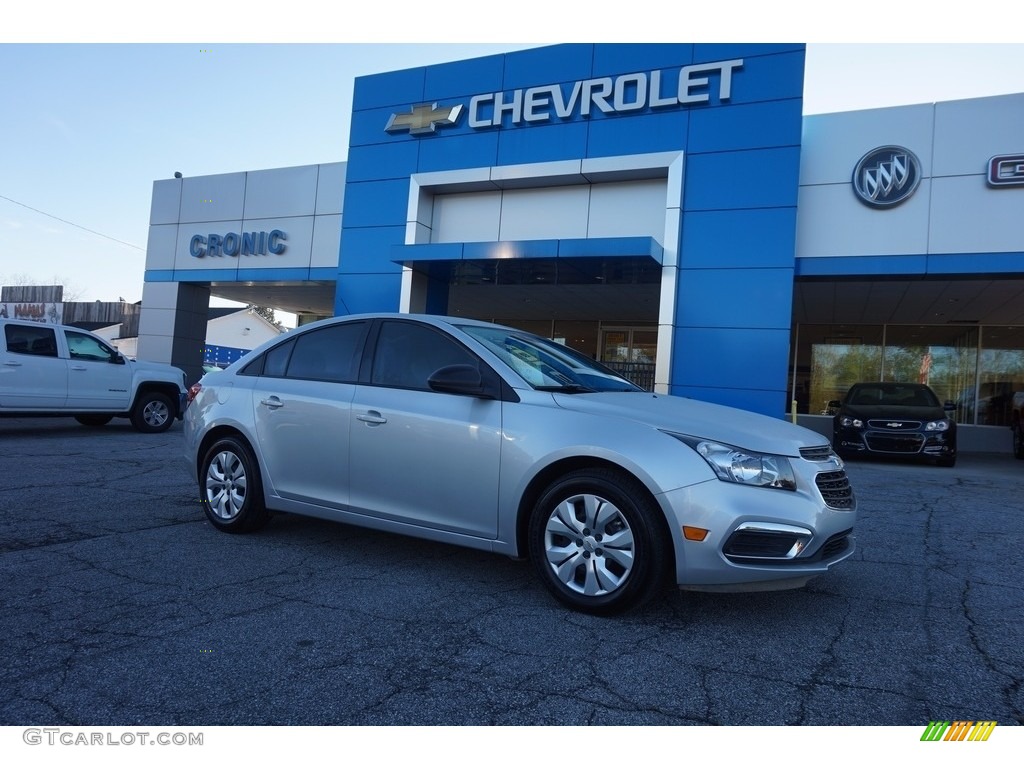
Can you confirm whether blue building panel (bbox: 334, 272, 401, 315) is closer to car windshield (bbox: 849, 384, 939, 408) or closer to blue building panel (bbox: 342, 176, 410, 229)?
blue building panel (bbox: 342, 176, 410, 229)

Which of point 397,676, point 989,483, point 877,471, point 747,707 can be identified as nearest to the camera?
point 747,707

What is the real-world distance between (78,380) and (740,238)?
437 inches

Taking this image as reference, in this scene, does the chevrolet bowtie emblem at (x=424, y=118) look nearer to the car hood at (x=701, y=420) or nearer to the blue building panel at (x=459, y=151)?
the blue building panel at (x=459, y=151)

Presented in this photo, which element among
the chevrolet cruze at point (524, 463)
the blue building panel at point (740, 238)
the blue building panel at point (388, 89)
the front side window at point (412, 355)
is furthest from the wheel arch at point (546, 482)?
the blue building panel at point (388, 89)

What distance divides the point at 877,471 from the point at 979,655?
8481 mm

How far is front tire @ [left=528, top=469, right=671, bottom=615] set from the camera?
132 inches

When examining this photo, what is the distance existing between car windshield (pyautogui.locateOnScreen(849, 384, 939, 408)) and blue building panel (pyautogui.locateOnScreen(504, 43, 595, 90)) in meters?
7.91

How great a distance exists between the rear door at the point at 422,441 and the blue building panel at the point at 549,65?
10.7 m

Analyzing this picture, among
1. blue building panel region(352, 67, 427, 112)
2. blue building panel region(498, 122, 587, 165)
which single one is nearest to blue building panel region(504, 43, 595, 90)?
blue building panel region(498, 122, 587, 165)

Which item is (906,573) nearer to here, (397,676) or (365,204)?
(397,676)

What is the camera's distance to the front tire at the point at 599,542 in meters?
3.34

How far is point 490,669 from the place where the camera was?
287cm

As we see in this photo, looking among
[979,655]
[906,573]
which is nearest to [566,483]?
[979,655]
